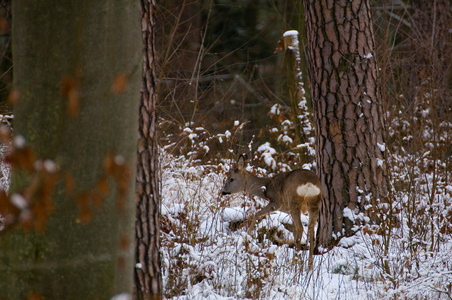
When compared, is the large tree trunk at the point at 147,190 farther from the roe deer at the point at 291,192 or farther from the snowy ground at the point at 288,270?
the roe deer at the point at 291,192

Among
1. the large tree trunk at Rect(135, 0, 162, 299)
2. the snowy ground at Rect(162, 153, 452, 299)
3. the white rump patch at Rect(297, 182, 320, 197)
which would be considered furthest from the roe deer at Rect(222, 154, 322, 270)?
the large tree trunk at Rect(135, 0, 162, 299)

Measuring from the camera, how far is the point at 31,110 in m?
1.88

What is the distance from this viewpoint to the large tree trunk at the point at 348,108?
19.3ft

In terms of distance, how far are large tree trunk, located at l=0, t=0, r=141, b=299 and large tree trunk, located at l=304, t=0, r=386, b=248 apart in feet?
14.2

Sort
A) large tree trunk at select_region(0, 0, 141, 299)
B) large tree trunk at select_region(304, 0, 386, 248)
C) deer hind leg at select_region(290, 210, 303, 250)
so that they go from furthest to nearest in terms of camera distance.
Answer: deer hind leg at select_region(290, 210, 303, 250), large tree trunk at select_region(304, 0, 386, 248), large tree trunk at select_region(0, 0, 141, 299)

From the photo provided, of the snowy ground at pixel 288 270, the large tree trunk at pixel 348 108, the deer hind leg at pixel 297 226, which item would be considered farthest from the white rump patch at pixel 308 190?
the snowy ground at pixel 288 270

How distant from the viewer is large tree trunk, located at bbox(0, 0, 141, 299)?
1.83 metres

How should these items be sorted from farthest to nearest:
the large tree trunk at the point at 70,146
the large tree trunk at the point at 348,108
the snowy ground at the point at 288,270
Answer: the large tree trunk at the point at 348,108, the snowy ground at the point at 288,270, the large tree trunk at the point at 70,146

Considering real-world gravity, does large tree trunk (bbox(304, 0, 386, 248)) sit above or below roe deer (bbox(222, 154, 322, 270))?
above

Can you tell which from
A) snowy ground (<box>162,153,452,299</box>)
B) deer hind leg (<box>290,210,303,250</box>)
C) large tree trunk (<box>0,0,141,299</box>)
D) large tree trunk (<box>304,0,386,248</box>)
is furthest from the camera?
deer hind leg (<box>290,210,303,250</box>)

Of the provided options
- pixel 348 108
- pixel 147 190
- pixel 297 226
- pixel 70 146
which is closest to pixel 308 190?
pixel 297 226

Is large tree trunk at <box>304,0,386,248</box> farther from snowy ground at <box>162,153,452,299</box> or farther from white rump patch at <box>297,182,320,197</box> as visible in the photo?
snowy ground at <box>162,153,452,299</box>

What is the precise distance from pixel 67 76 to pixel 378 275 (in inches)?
139

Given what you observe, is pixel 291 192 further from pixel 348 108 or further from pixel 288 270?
pixel 288 270
